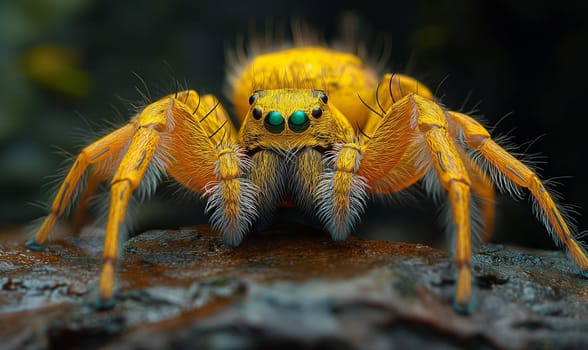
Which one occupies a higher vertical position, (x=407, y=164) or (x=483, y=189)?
(x=407, y=164)

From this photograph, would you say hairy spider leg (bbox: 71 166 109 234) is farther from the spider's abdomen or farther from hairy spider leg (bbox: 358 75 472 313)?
hairy spider leg (bbox: 358 75 472 313)

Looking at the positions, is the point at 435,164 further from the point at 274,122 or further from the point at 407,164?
the point at 274,122

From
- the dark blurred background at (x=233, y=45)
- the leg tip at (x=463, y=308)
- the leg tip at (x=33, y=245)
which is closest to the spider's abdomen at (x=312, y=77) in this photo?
the dark blurred background at (x=233, y=45)

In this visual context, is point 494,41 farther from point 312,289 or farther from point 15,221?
point 15,221

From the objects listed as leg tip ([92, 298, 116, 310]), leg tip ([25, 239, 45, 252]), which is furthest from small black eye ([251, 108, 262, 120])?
leg tip ([25, 239, 45, 252])

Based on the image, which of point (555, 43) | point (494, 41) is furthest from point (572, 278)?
point (494, 41)

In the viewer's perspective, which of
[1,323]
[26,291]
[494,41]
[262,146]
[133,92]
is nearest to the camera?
[1,323]

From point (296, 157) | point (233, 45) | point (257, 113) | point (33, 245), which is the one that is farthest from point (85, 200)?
point (233, 45)
